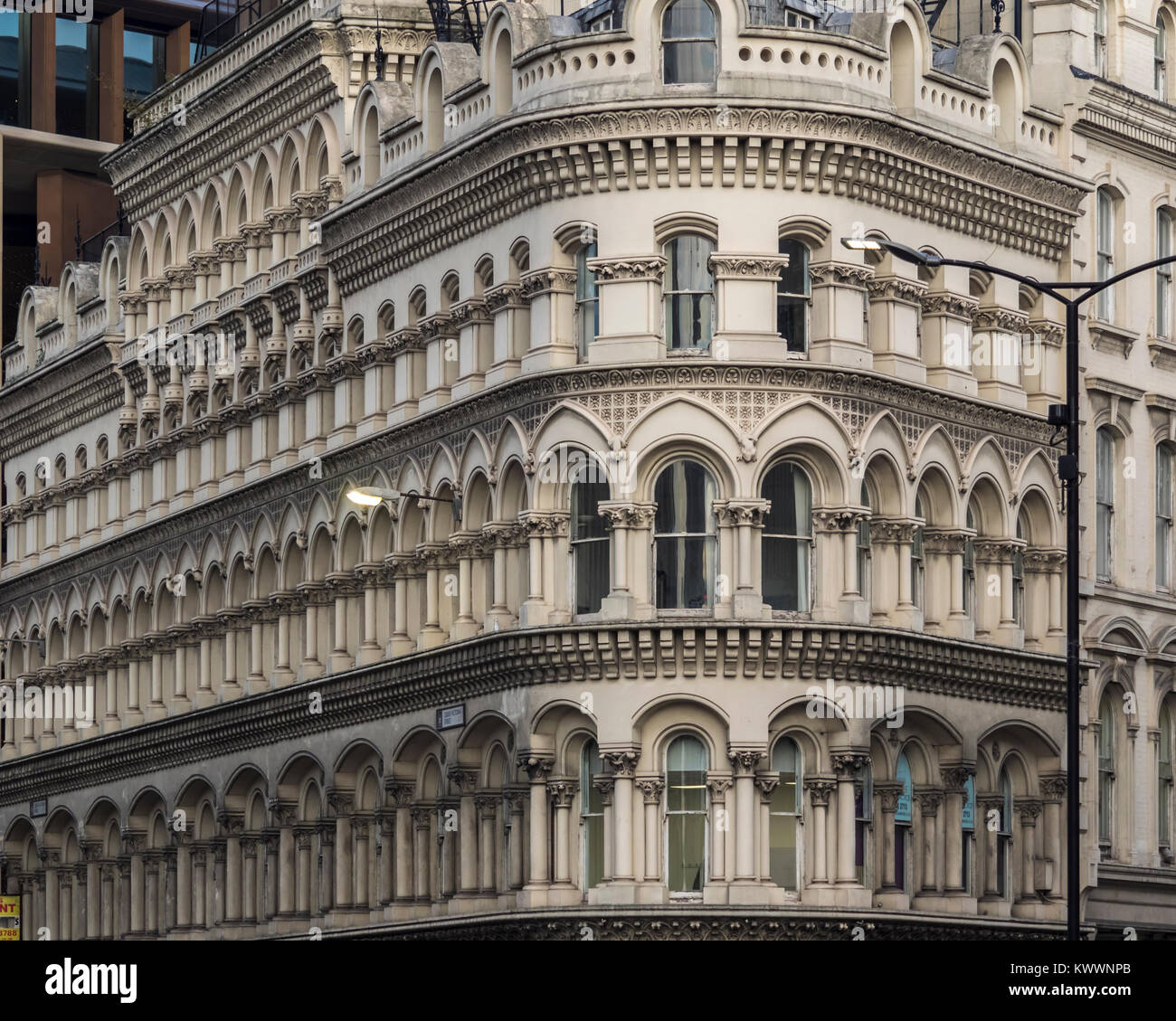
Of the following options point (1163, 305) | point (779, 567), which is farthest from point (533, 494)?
point (1163, 305)

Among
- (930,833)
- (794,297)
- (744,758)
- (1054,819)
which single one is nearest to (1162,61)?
(794,297)

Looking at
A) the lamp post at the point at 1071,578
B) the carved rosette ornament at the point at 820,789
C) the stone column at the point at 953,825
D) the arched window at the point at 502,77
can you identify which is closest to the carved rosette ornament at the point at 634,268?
the arched window at the point at 502,77

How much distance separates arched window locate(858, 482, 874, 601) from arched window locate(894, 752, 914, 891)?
2988 millimetres

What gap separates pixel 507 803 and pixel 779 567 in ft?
21.0

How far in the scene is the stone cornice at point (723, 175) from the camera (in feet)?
189

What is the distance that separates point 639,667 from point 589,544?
8.08 ft

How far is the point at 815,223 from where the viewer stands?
58281 millimetres

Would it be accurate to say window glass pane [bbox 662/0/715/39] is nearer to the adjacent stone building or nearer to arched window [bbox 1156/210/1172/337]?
the adjacent stone building

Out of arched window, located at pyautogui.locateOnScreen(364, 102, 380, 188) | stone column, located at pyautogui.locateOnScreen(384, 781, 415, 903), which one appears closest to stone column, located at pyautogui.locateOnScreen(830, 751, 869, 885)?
stone column, located at pyautogui.locateOnScreen(384, 781, 415, 903)

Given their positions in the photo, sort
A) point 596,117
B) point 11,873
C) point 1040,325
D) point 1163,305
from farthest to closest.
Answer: point 11,873
point 1163,305
point 1040,325
point 596,117

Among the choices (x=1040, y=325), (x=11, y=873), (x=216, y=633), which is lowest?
(x=11, y=873)

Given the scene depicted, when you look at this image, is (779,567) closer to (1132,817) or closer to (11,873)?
(1132,817)

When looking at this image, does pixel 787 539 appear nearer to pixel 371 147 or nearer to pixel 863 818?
pixel 863 818

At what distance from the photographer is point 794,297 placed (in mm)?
58344
